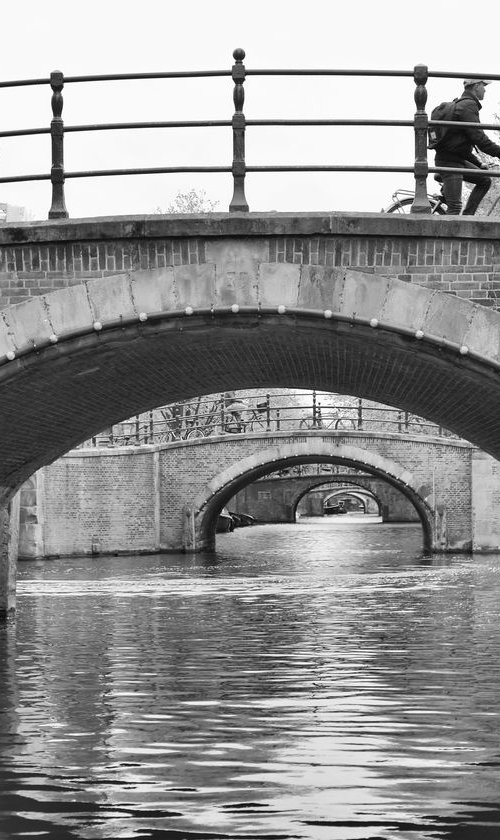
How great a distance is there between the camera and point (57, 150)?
9.53m

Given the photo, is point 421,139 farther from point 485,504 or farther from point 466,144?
point 485,504

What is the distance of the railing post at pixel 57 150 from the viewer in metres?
9.40

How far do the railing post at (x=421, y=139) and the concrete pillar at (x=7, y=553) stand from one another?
728cm

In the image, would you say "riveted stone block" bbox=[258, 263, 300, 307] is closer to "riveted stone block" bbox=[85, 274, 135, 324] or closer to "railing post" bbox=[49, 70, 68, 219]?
"riveted stone block" bbox=[85, 274, 135, 324]

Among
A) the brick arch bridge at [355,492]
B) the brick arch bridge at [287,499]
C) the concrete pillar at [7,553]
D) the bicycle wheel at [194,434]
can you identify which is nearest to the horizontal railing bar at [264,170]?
the concrete pillar at [7,553]

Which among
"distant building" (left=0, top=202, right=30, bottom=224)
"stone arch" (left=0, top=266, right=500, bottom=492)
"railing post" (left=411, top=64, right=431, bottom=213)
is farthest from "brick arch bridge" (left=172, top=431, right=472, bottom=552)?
"railing post" (left=411, top=64, right=431, bottom=213)

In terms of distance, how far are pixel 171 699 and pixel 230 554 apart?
21.6 metres

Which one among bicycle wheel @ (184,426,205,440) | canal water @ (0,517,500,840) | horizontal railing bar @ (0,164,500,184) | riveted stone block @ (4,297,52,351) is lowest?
canal water @ (0,517,500,840)

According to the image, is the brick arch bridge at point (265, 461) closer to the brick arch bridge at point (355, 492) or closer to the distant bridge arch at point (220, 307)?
the distant bridge arch at point (220, 307)

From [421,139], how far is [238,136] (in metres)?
1.22

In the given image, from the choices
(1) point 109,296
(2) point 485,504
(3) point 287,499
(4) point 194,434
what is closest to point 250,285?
(1) point 109,296

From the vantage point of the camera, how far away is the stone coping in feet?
30.1

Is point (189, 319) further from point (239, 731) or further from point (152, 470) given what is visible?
point (152, 470)

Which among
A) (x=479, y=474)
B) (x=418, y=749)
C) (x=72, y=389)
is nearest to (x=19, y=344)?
(x=72, y=389)
